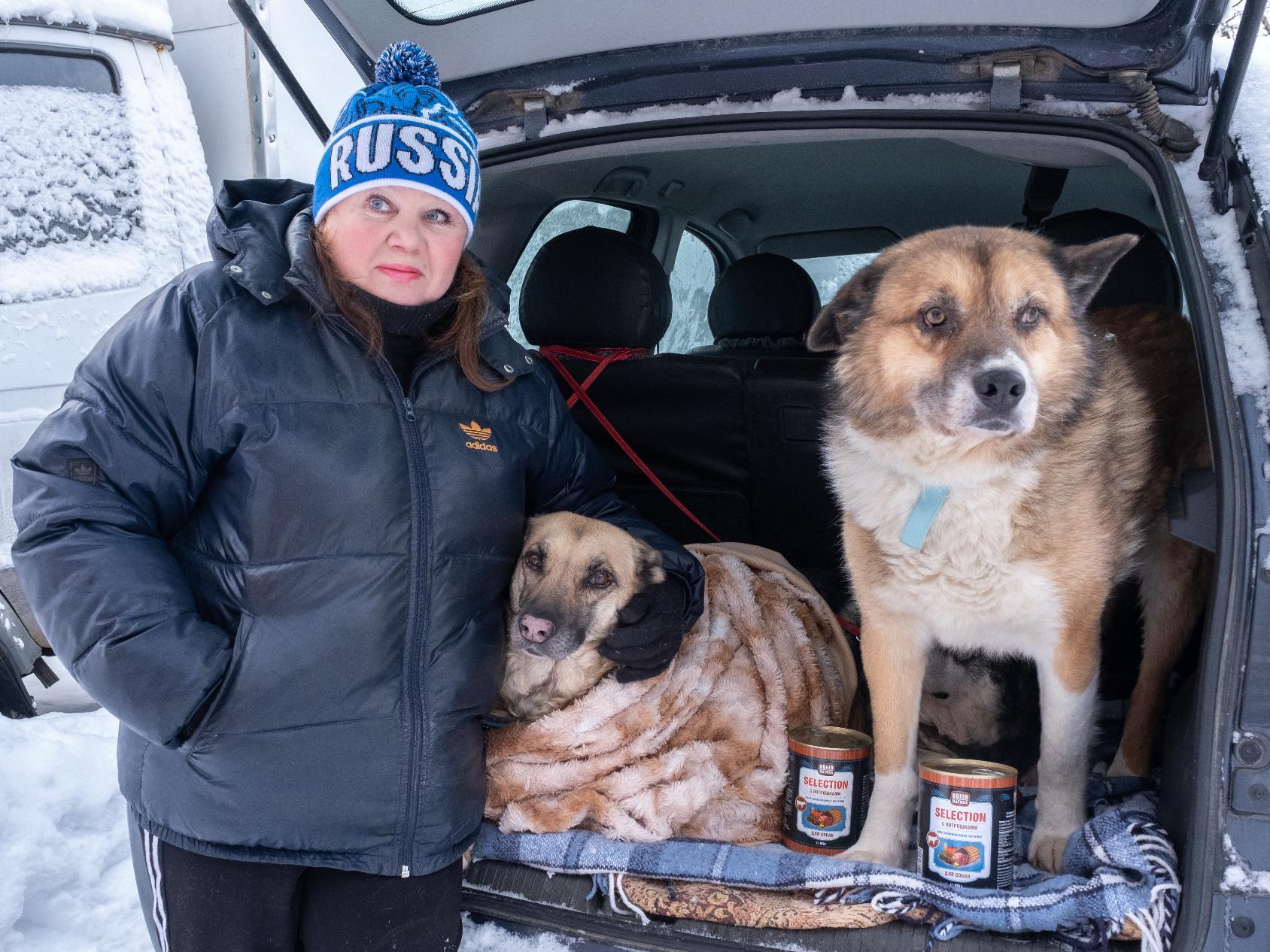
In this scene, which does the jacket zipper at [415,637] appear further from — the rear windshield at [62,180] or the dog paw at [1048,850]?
the rear windshield at [62,180]

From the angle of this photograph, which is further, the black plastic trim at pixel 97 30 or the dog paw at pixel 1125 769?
the black plastic trim at pixel 97 30

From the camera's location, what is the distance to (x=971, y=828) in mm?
1835

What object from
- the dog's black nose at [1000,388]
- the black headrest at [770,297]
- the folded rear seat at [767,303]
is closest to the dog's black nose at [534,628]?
the dog's black nose at [1000,388]

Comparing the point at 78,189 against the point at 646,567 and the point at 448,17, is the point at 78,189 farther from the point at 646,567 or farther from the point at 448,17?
the point at 646,567

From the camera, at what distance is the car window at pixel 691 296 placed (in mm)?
4754

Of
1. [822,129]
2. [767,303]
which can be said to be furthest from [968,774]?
[767,303]

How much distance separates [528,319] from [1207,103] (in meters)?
2.07

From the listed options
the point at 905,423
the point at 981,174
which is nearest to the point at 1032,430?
the point at 905,423

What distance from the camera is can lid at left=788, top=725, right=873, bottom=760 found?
2.09 metres

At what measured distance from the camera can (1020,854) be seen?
6.88ft

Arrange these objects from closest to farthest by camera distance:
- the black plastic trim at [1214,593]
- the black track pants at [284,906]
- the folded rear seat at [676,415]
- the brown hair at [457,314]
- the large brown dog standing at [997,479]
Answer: the black plastic trim at [1214,593] → the black track pants at [284,906] → the brown hair at [457,314] → the large brown dog standing at [997,479] → the folded rear seat at [676,415]

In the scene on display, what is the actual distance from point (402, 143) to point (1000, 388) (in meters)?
1.22

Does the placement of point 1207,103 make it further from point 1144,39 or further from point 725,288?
point 725,288

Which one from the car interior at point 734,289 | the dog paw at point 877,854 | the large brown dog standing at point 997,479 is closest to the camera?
the large brown dog standing at point 997,479
